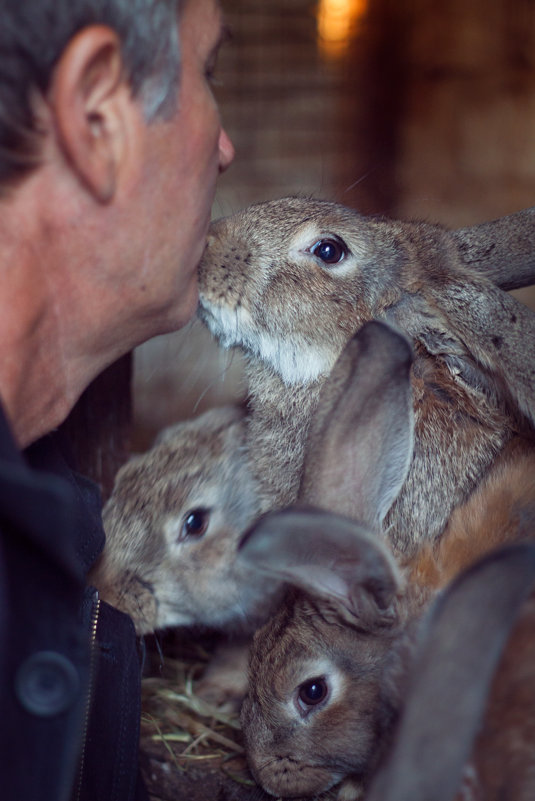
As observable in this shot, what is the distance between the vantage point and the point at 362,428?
1685 millimetres

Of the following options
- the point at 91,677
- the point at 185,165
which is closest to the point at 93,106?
the point at 185,165

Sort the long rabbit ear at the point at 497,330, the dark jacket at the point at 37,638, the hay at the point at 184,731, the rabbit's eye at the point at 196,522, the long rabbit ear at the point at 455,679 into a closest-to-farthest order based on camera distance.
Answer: the long rabbit ear at the point at 455,679 → the dark jacket at the point at 37,638 → the long rabbit ear at the point at 497,330 → the hay at the point at 184,731 → the rabbit's eye at the point at 196,522

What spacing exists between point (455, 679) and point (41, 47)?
40.4 inches

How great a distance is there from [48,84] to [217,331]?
113 cm

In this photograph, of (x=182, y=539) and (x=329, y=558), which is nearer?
(x=329, y=558)

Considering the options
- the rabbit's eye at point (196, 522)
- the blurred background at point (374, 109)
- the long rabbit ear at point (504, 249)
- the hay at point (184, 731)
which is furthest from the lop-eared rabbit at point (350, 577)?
the blurred background at point (374, 109)

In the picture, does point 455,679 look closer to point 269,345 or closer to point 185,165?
point 185,165

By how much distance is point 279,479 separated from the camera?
2.53 m

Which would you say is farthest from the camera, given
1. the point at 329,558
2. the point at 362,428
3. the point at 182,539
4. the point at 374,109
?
the point at 374,109

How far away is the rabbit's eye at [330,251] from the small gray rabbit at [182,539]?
0.70 meters

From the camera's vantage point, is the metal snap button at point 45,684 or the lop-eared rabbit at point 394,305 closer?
the metal snap button at point 45,684

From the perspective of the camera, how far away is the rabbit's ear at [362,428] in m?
1.61

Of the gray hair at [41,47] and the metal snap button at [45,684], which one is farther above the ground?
the gray hair at [41,47]

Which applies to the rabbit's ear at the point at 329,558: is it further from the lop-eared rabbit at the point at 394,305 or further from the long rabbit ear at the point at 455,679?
the lop-eared rabbit at the point at 394,305
